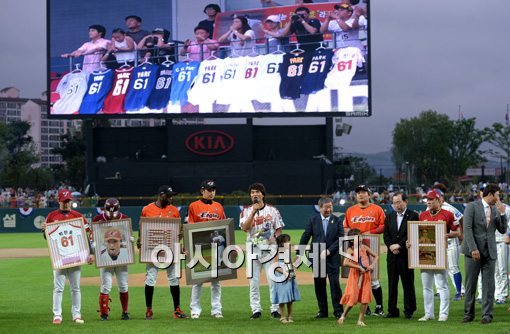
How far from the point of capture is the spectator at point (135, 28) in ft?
163

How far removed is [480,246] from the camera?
13.8m

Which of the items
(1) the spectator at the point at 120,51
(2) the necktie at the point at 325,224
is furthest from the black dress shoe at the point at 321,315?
(1) the spectator at the point at 120,51

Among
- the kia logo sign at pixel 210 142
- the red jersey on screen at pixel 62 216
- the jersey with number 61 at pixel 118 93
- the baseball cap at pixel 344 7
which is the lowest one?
the red jersey on screen at pixel 62 216

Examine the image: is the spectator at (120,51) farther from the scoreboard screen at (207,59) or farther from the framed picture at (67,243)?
the framed picture at (67,243)

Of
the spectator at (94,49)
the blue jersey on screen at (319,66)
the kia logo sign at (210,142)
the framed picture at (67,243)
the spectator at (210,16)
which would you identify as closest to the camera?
the framed picture at (67,243)

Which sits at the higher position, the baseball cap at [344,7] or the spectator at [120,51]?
the baseball cap at [344,7]

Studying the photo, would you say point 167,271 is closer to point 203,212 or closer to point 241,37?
point 203,212

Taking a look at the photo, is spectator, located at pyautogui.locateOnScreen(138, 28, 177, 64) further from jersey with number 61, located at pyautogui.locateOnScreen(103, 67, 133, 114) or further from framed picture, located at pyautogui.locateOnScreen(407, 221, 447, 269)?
framed picture, located at pyautogui.locateOnScreen(407, 221, 447, 269)

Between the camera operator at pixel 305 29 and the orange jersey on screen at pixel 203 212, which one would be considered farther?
the camera operator at pixel 305 29

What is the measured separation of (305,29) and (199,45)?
5473 mm

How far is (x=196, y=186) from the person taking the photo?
53.5 m

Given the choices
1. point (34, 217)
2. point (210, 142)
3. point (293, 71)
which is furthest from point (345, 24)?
point (34, 217)

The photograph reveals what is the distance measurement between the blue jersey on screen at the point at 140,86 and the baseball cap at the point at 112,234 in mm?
35186

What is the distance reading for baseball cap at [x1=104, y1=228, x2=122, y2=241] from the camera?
46.9 ft
